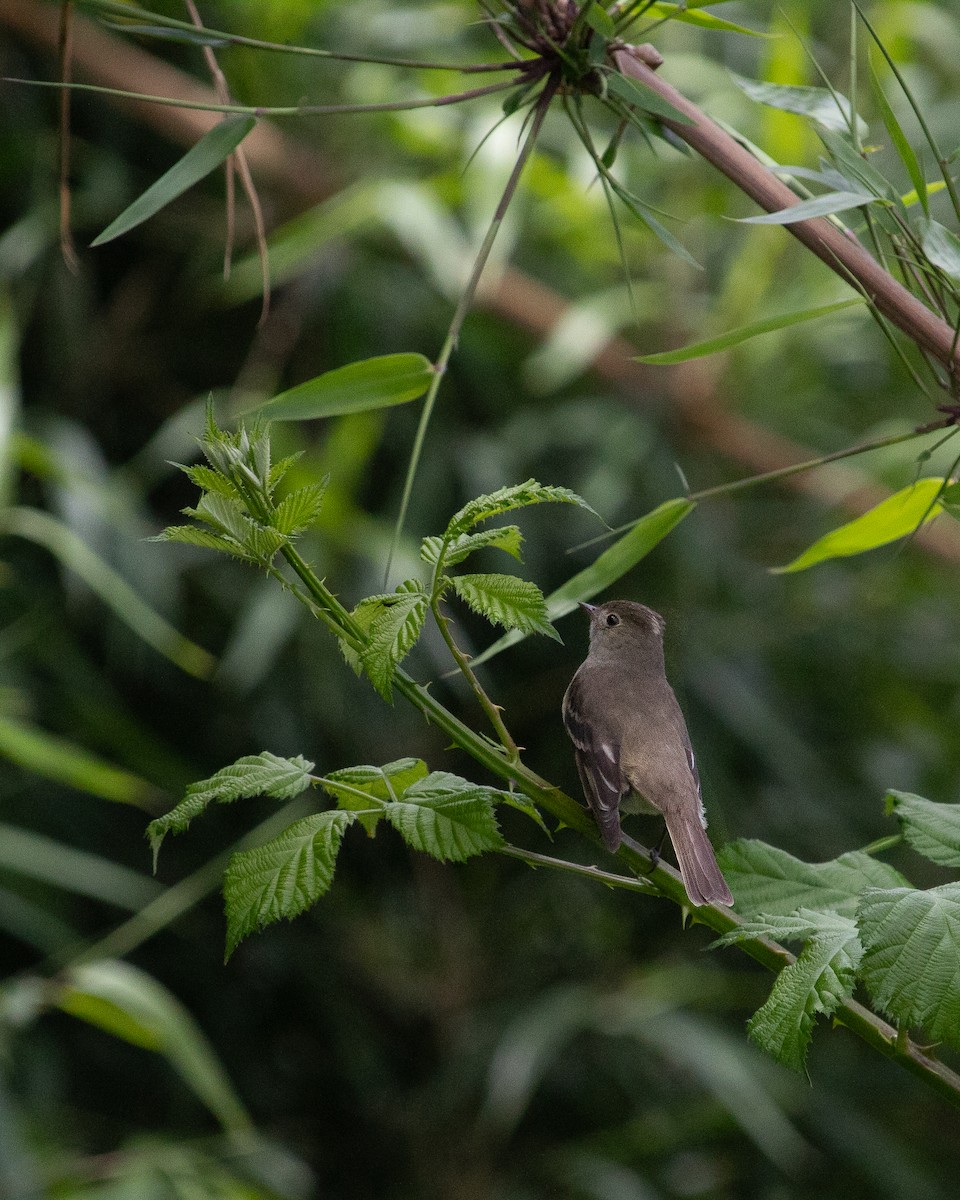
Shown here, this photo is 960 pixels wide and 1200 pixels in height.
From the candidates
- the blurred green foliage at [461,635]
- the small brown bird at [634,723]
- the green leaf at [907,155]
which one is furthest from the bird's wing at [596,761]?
the blurred green foliage at [461,635]

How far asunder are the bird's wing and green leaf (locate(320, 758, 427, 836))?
0.37 feet

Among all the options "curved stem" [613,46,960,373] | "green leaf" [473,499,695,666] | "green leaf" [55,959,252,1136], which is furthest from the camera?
"green leaf" [55,959,252,1136]

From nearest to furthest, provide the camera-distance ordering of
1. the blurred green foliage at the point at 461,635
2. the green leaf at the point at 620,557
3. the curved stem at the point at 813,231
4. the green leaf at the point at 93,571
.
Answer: the curved stem at the point at 813,231, the green leaf at the point at 620,557, the green leaf at the point at 93,571, the blurred green foliage at the point at 461,635

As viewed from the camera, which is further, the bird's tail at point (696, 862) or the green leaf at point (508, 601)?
the bird's tail at point (696, 862)

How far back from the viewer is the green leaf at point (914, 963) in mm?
580

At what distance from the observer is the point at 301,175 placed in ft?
8.05

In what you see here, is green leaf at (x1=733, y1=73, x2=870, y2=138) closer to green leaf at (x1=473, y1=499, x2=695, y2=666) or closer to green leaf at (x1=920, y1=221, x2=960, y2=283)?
green leaf at (x1=920, y1=221, x2=960, y2=283)

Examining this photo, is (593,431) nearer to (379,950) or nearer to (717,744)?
(717,744)

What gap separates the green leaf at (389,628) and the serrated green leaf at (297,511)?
0.15ft

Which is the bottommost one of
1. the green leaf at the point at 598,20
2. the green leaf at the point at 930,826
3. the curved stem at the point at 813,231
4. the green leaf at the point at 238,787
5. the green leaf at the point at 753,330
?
the green leaf at the point at 930,826

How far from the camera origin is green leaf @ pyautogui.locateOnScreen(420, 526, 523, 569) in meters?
0.60

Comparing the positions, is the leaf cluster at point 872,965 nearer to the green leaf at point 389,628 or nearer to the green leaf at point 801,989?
the green leaf at point 801,989

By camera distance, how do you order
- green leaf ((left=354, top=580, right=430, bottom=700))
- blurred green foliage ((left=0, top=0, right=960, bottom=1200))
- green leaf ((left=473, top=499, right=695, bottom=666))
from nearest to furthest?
green leaf ((left=354, top=580, right=430, bottom=700)) < green leaf ((left=473, top=499, right=695, bottom=666)) < blurred green foliage ((left=0, top=0, right=960, bottom=1200))

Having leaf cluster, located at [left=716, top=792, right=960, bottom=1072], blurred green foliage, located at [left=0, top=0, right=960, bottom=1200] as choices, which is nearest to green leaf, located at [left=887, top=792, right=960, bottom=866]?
leaf cluster, located at [left=716, top=792, right=960, bottom=1072]
